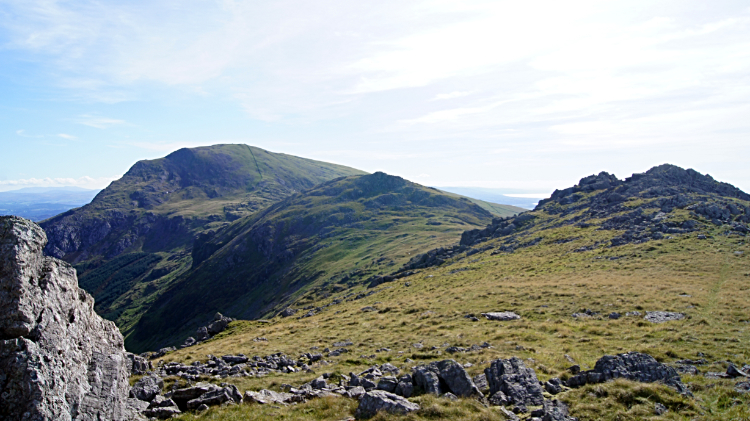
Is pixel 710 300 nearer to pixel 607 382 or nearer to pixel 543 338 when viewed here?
pixel 543 338

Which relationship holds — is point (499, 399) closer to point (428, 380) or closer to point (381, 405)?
point (428, 380)

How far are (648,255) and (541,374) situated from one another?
53638mm

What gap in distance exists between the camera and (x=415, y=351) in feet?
101

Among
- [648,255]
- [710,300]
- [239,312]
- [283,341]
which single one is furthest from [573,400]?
[239,312]

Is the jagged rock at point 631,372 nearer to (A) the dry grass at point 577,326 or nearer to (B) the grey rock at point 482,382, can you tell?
(A) the dry grass at point 577,326

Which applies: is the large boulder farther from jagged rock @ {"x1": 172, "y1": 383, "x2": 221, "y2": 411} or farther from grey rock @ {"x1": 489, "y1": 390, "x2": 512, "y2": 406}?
jagged rock @ {"x1": 172, "y1": 383, "x2": 221, "y2": 411}

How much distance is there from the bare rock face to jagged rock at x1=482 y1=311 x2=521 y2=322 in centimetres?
3402

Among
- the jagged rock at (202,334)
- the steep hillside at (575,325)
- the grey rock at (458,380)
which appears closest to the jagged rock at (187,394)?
the steep hillside at (575,325)

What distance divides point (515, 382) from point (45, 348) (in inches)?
806

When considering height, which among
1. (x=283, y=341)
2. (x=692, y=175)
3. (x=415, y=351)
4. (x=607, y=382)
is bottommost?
(x=283, y=341)

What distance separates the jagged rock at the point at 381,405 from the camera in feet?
51.7

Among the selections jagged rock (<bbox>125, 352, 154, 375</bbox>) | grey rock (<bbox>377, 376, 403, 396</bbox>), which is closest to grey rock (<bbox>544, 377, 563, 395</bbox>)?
grey rock (<bbox>377, 376, 403, 396</bbox>)

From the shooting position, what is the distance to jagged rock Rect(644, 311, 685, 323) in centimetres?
3184

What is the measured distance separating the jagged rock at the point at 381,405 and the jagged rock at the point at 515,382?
5190 millimetres
